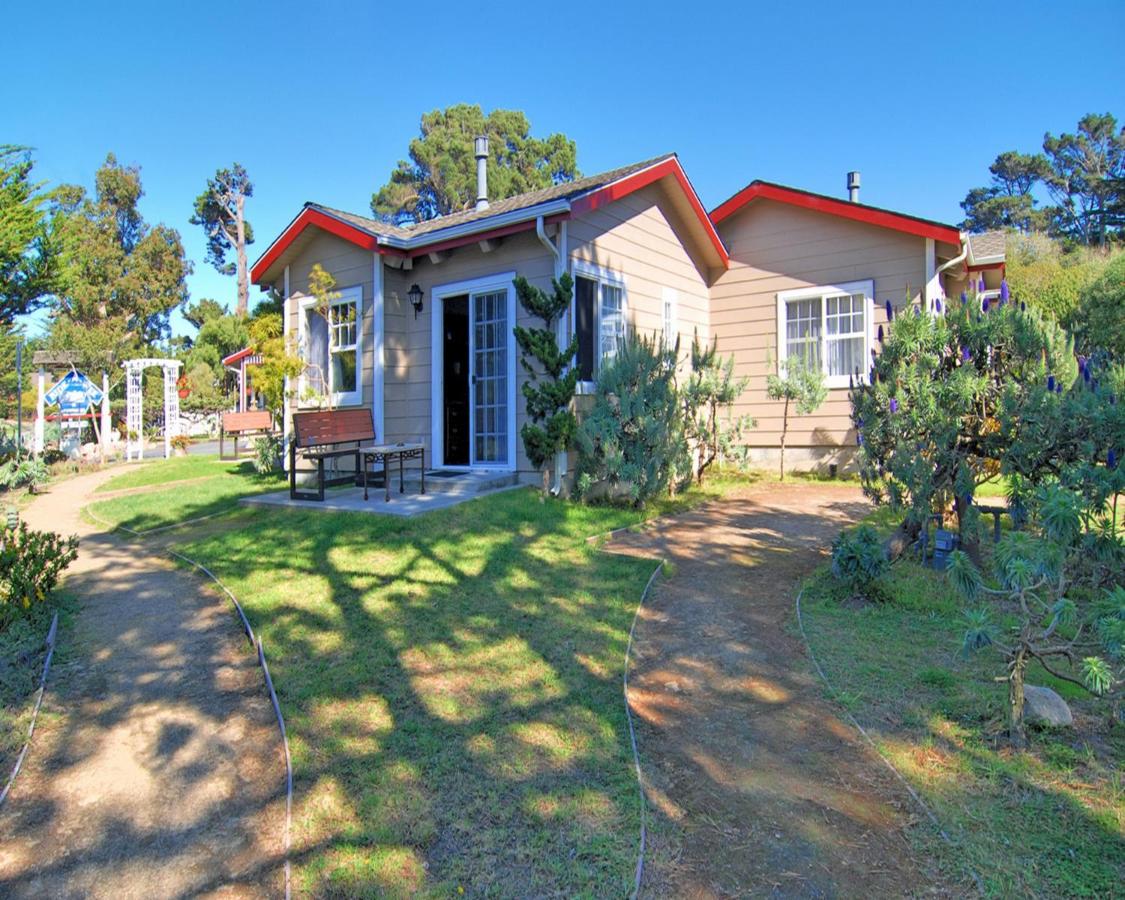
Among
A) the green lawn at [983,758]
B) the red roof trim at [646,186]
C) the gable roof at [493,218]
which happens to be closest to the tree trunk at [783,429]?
the red roof trim at [646,186]

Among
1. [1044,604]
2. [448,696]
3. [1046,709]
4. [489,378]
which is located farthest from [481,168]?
[1046,709]

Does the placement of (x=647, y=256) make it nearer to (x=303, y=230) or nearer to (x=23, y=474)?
(x=303, y=230)

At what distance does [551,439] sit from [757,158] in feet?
51.4

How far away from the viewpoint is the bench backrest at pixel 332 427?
7.17 metres

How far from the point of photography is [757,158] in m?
19.1

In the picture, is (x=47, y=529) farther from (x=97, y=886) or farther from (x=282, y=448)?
(x=97, y=886)

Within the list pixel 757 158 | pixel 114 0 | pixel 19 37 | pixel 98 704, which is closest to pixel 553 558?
pixel 98 704

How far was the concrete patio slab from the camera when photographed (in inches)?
254

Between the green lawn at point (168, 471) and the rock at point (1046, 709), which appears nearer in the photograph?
the rock at point (1046, 709)

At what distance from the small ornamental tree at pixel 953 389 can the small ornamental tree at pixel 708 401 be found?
3493 mm

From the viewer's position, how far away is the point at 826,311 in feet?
34.4

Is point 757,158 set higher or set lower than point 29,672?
higher

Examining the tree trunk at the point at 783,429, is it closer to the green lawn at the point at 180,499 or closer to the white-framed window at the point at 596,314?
the white-framed window at the point at 596,314

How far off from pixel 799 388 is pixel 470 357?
4.96m
